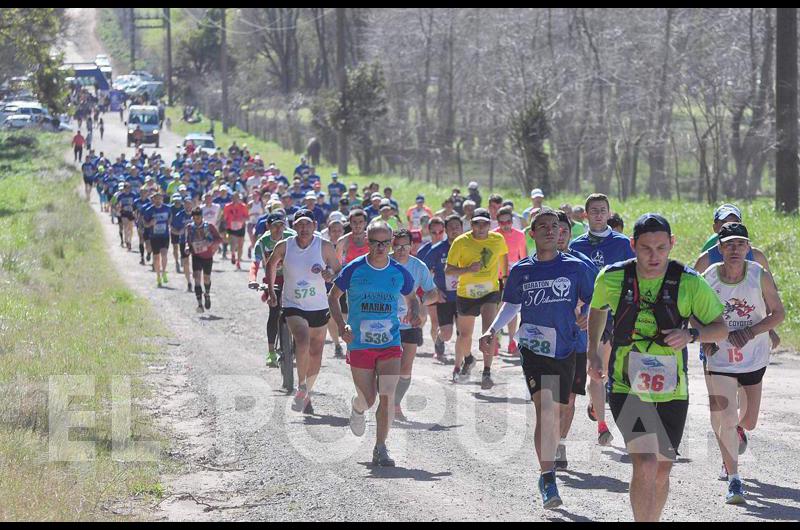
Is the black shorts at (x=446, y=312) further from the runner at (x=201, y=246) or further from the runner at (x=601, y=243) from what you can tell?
the runner at (x=201, y=246)

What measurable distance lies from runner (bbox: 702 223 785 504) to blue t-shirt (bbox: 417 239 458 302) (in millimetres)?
6254

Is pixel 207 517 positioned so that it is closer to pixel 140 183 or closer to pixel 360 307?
pixel 360 307

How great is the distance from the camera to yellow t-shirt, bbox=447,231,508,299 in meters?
13.8

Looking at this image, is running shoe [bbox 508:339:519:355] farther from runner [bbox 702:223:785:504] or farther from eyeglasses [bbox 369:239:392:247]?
runner [bbox 702:223:785:504]

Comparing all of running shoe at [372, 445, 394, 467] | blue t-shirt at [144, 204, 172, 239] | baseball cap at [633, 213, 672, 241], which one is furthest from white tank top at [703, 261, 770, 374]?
blue t-shirt at [144, 204, 172, 239]

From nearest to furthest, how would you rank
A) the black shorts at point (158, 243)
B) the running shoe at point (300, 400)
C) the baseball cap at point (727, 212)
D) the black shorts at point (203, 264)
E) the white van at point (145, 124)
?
the baseball cap at point (727, 212)
the running shoe at point (300, 400)
the black shorts at point (203, 264)
the black shorts at point (158, 243)
the white van at point (145, 124)

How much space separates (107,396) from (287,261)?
282 cm

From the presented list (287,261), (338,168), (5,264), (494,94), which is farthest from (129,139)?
(287,261)

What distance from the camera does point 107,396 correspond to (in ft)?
45.6

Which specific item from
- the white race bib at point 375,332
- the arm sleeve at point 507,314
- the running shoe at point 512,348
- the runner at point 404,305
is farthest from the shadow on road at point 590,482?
the running shoe at point 512,348

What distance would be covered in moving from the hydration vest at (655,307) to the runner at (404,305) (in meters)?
3.89

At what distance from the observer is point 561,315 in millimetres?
8867

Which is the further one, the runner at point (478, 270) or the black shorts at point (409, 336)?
the runner at point (478, 270)

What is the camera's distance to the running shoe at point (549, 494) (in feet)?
27.0
